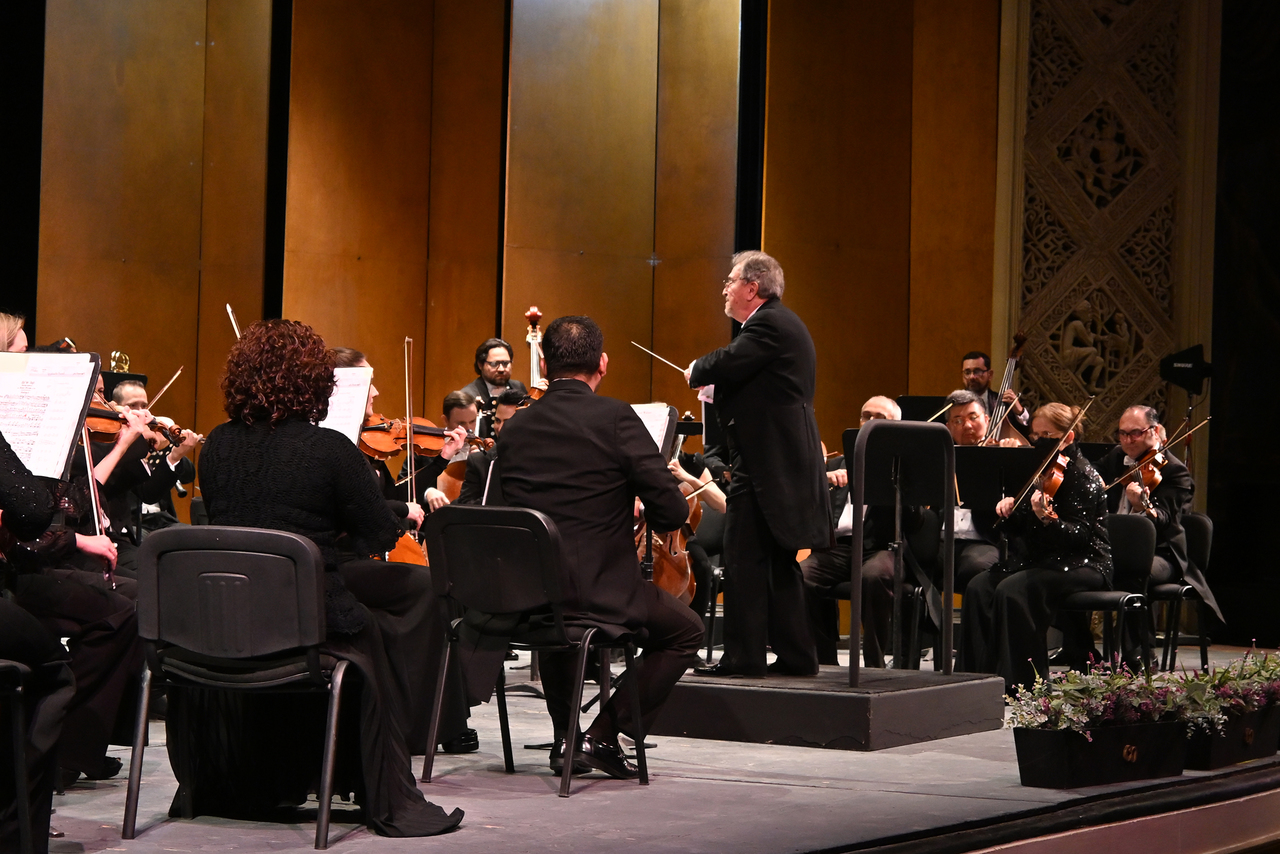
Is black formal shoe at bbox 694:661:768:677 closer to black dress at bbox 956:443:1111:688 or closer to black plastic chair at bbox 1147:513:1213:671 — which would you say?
black dress at bbox 956:443:1111:688

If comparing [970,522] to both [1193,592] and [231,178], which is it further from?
[231,178]

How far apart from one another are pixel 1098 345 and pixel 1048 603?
3.18 m

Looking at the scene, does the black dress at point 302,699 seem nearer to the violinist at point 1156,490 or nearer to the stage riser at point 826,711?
the stage riser at point 826,711

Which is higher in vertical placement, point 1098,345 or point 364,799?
point 1098,345

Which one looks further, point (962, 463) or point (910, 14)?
point (910, 14)

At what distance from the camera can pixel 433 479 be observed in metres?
6.41

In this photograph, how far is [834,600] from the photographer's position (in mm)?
5941

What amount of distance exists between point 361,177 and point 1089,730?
579 centimetres

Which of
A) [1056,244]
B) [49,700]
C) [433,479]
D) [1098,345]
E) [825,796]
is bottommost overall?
[825,796]

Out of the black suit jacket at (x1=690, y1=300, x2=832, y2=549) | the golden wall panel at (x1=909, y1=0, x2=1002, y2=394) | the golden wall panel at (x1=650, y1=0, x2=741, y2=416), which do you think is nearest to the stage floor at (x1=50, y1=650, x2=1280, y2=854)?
the black suit jacket at (x1=690, y1=300, x2=832, y2=549)

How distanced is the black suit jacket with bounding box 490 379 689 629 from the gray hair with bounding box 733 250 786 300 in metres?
0.99

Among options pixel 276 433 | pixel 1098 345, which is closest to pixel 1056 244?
pixel 1098 345

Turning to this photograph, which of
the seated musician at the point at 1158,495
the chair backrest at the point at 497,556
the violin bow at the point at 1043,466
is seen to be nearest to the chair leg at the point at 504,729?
the chair backrest at the point at 497,556

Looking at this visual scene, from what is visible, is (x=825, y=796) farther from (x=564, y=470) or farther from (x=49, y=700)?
(x=49, y=700)
